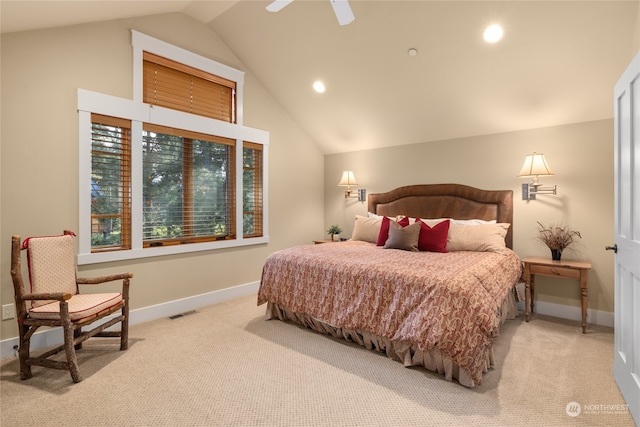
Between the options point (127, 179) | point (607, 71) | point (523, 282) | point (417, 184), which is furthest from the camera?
point (417, 184)

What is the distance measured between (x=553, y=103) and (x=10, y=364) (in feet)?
17.6

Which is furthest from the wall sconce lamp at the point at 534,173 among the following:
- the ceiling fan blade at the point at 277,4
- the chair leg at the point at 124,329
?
the chair leg at the point at 124,329

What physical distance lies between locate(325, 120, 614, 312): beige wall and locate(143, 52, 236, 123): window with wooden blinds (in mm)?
2566

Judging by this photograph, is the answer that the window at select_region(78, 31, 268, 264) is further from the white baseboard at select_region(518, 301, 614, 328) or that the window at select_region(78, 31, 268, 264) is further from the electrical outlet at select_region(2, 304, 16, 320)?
the white baseboard at select_region(518, 301, 614, 328)

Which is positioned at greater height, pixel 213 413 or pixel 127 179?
pixel 127 179

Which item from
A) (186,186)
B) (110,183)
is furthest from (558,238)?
(110,183)

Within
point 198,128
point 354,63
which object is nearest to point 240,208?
point 198,128

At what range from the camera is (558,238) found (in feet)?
11.2

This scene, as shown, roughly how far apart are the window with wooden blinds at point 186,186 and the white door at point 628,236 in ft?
12.3

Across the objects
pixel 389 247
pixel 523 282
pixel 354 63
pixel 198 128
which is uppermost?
pixel 354 63

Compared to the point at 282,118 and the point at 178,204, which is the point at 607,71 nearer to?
the point at 282,118

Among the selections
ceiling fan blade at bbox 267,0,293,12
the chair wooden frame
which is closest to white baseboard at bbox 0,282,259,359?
the chair wooden frame

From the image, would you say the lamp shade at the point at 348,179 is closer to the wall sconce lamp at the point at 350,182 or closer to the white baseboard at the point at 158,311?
the wall sconce lamp at the point at 350,182

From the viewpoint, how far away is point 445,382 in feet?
7.34
